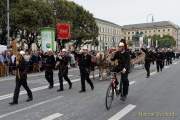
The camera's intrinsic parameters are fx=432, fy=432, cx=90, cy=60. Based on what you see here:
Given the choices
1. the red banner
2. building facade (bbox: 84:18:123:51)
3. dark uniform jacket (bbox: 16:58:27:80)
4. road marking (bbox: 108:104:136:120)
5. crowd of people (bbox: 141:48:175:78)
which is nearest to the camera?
road marking (bbox: 108:104:136:120)

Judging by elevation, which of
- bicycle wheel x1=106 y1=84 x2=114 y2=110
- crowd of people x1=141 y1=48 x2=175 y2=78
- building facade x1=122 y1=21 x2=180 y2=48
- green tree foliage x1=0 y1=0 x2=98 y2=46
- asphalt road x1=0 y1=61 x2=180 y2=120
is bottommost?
asphalt road x1=0 y1=61 x2=180 y2=120

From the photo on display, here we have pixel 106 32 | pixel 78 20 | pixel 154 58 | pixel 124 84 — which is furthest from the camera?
pixel 106 32

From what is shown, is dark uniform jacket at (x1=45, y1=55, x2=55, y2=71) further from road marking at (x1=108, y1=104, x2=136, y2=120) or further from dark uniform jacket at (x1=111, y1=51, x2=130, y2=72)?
road marking at (x1=108, y1=104, x2=136, y2=120)

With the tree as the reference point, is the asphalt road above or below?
below

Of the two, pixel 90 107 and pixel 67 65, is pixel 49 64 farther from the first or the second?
pixel 90 107

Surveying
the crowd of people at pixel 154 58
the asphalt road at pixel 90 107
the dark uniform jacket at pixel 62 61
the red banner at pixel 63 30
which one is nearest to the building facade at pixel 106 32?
the red banner at pixel 63 30

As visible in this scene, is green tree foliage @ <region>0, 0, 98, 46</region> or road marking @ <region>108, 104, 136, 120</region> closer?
road marking @ <region>108, 104, 136, 120</region>

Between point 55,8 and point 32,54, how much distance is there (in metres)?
35.0

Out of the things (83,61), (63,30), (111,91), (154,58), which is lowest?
(111,91)

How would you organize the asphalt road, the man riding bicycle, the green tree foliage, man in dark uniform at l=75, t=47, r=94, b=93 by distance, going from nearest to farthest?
the asphalt road, the man riding bicycle, man in dark uniform at l=75, t=47, r=94, b=93, the green tree foliage

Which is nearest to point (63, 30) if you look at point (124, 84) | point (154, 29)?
point (124, 84)

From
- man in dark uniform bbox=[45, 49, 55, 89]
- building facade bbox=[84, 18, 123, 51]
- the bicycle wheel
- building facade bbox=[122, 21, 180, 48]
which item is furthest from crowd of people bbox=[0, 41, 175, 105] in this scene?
building facade bbox=[122, 21, 180, 48]

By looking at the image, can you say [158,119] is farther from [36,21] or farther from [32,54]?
[36,21]

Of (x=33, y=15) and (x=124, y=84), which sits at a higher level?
(x=33, y=15)
